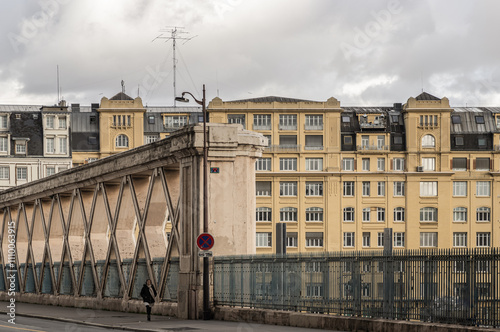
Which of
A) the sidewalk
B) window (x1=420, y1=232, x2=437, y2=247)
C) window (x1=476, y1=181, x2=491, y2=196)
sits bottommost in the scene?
window (x1=420, y1=232, x2=437, y2=247)

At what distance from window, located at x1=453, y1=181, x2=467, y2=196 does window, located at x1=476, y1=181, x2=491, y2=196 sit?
1.49 meters

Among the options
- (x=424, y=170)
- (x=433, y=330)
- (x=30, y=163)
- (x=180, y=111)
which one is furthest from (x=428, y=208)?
(x=433, y=330)

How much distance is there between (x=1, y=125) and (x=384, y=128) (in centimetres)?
4463

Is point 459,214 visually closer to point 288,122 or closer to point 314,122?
point 314,122

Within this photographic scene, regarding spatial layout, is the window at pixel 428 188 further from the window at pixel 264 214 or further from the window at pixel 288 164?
the window at pixel 264 214

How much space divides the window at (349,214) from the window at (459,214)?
11970 mm

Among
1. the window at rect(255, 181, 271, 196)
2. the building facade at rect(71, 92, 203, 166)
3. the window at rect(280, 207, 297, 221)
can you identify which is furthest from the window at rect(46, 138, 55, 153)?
the window at rect(280, 207, 297, 221)

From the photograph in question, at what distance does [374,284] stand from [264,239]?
8075 centimetres

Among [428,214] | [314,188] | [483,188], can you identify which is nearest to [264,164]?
[314,188]

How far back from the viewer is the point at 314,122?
106688 millimetres

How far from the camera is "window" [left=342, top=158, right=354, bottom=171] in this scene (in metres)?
107

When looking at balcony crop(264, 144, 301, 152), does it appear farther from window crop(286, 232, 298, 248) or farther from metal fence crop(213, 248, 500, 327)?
metal fence crop(213, 248, 500, 327)

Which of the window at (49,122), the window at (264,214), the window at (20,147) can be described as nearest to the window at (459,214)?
the window at (264,214)

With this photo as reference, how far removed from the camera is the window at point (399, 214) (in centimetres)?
10650
